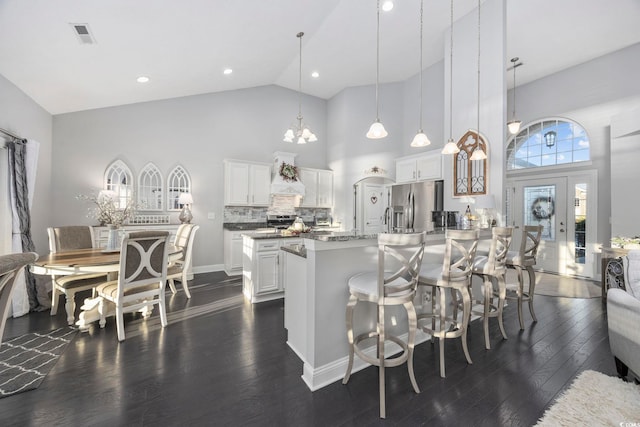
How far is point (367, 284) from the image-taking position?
5.90ft

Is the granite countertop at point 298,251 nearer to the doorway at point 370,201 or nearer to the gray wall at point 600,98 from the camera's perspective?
the doorway at point 370,201

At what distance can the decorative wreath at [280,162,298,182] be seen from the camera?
19.4 ft

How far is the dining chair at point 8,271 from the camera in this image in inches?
39.7

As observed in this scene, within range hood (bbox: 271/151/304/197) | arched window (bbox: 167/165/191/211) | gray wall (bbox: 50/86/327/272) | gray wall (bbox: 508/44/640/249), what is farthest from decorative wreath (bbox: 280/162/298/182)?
gray wall (bbox: 508/44/640/249)

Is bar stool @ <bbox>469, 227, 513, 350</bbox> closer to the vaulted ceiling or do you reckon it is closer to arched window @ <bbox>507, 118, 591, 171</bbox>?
the vaulted ceiling

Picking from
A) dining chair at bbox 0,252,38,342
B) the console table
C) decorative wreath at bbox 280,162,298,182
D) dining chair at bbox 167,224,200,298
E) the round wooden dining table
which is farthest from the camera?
decorative wreath at bbox 280,162,298,182

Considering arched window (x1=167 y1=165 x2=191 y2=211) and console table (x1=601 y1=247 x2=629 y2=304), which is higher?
arched window (x1=167 y1=165 x2=191 y2=211)

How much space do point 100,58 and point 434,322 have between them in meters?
4.86

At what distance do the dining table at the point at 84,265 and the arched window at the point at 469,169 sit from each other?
14.2 feet

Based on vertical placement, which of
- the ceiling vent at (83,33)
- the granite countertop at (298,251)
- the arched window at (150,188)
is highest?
the ceiling vent at (83,33)

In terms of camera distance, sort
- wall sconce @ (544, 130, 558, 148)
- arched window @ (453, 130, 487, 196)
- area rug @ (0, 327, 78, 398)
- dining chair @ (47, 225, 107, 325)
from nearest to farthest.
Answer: area rug @ (0, 327, 78, 398), dining chair @ (47, 225, 107, 325), arched window @ (453, 130, 487, 196), wall sconce @ (544, 130, 558, 148)

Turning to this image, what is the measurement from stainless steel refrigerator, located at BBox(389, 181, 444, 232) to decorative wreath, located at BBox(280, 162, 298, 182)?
2.37m

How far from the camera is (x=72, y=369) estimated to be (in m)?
2.05

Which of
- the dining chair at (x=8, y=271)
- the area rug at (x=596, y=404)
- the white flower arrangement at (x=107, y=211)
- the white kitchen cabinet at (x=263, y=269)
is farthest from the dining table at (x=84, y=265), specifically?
the area rug at (x=596, y=404)
